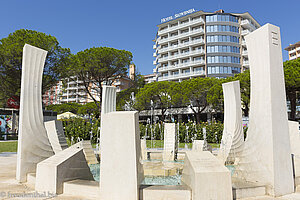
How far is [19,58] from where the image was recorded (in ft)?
Result: 74.3

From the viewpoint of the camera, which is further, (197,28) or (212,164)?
(197,28)

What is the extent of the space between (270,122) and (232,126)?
3298 mm

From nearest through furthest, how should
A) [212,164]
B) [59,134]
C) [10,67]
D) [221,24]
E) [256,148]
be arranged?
1. [212,164]
2. [256,148]
3. [59,134]
4. [10,67]
5. [221,24]

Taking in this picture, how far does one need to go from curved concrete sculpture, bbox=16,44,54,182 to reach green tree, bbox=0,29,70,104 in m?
20.3

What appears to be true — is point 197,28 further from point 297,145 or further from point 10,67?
point 297,145

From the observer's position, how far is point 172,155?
852cm

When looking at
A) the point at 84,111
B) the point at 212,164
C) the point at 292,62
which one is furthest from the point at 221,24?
the point at 212,164

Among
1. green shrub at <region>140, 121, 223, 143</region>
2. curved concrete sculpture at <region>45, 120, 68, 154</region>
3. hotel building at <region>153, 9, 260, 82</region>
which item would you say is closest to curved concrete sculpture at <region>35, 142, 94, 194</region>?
curved concrete sculpture at <region>45, 120, 68, 154</region>

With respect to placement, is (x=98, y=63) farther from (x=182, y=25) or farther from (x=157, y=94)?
(x=182, y=25)

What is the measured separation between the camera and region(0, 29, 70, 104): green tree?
22656 mm

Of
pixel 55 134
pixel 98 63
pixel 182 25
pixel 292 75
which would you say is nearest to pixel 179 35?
pixel 182 25

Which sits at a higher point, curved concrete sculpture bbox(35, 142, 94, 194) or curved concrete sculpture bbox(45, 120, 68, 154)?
curved concrete sculpture bbox(45, 120, 68, 154)

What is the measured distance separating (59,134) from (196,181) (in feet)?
18.4

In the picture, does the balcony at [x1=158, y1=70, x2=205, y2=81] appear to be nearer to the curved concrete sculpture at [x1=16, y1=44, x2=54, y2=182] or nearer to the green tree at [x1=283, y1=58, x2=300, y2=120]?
the green tree at [x1=283, y1=58, x2=300, y2=120]
